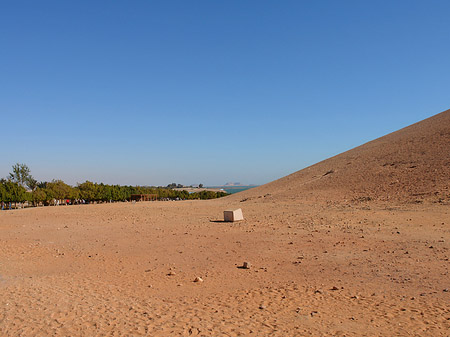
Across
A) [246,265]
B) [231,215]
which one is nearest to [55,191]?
[231,215]

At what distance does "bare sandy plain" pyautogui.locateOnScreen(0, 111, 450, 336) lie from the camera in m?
6.37

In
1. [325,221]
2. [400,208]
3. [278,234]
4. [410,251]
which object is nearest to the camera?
[410,251]

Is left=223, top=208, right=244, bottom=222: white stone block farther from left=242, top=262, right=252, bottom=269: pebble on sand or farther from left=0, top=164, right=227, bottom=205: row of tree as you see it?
left=0, top=164, right=227, bottom=205: row of tree

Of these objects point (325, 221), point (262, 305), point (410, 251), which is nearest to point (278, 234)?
point (325, 221)

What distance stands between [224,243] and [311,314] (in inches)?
302

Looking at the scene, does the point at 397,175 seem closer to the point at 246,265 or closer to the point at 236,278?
the point at 246,265

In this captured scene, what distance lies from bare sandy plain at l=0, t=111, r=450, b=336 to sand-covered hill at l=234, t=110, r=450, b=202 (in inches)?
256

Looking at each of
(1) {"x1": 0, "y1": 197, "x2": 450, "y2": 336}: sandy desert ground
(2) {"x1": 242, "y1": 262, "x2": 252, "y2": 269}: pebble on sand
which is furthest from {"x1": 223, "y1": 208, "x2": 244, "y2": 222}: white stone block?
(2) {"x1": 242, "y1": 262, "x2": 252, "y2": 269}: pebble on sand

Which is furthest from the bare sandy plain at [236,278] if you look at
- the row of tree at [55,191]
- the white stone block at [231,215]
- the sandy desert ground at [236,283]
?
the row of tree at [55,191]

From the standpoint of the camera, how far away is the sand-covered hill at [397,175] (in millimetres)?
25944

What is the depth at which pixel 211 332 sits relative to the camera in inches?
237

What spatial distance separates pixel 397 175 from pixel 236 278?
2688 cm

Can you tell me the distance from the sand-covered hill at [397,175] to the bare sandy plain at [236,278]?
6502 mm

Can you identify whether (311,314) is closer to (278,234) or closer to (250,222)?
(278,234)
